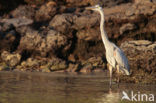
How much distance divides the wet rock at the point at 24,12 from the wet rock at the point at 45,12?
370 mm

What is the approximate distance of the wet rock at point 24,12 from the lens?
22.2 metres

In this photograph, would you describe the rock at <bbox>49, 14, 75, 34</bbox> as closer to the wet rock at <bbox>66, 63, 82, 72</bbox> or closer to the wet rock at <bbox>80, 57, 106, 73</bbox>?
the wet rock at <bbox>80, 57, 106, 73</bbox>

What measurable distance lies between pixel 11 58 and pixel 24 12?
176 inches

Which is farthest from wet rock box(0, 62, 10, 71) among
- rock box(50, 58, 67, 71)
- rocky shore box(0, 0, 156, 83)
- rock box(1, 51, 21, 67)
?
rock box(50, 58, 67, 71)

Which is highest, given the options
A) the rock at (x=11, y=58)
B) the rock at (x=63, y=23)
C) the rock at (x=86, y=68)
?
the rock at (x=63, y=23)

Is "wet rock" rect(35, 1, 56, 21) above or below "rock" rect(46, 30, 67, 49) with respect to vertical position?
above

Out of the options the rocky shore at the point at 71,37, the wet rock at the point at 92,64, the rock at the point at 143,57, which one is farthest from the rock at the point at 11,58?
the rock at the point at 143,57

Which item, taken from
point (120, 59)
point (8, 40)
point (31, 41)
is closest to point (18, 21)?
point (8, 40)

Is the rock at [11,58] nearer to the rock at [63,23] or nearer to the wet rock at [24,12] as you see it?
the rock at [63,23]

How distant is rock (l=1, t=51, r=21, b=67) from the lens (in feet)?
61.3

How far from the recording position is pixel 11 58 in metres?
18.9

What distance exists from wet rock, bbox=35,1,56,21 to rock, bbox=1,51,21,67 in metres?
3.81

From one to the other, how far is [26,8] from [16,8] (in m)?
0.97

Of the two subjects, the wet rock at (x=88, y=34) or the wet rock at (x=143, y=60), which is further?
the wet rock at (x=88, y=34)
